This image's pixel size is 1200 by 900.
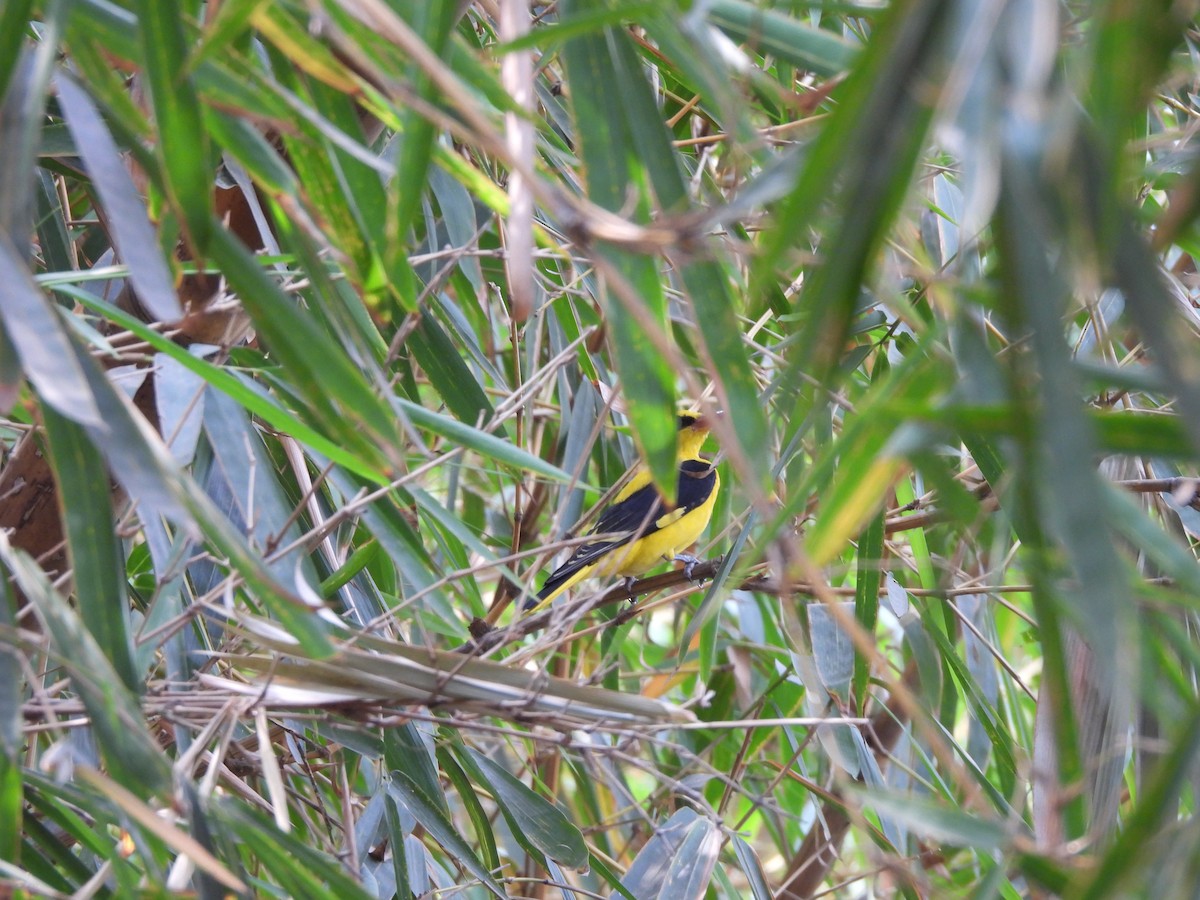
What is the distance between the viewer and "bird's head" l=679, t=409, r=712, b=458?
379 cm

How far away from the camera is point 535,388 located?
156 cm

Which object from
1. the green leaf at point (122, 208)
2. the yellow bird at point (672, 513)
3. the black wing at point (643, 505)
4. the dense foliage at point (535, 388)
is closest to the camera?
the dense foliage at point (535, 388)

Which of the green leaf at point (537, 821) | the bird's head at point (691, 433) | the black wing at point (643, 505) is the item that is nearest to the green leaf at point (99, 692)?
the green leaf at point (537, 821)

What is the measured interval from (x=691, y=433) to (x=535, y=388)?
8.11ft

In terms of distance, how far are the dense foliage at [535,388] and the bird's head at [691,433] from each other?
1512mm

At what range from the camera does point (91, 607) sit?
1.22 meters

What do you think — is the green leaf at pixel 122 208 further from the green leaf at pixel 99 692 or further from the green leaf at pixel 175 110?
the green leaf at pixel 99 692

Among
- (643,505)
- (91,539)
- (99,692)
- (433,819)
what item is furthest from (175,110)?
(643,505)

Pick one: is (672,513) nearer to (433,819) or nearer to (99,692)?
(433,819)

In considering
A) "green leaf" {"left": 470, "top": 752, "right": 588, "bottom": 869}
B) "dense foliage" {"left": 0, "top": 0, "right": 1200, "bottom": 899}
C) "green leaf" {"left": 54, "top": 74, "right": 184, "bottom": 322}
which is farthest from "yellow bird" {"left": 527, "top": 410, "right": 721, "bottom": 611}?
"green leaf" {"left": 54, "top": 74, "right": 184, "bottom": 322}

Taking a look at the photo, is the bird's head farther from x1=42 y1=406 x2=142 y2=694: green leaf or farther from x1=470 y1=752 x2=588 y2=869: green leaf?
x1=42 y1=406 x2=142 y2=694: green leaf

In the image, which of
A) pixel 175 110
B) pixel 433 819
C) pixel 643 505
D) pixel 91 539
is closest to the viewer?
pixel 175 110

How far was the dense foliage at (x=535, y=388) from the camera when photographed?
2.55 ft

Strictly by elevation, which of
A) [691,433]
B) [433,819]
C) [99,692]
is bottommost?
[691,433]
